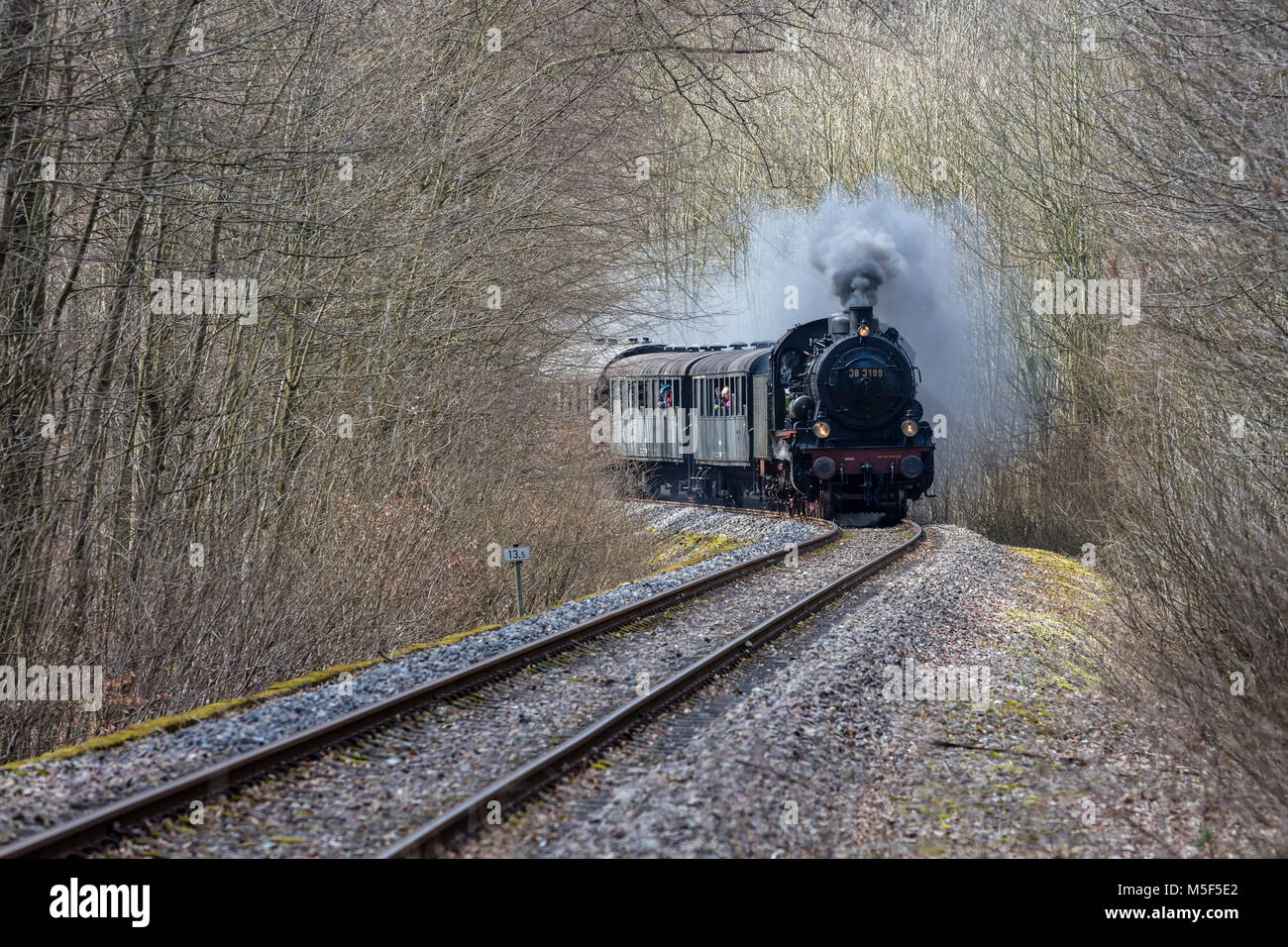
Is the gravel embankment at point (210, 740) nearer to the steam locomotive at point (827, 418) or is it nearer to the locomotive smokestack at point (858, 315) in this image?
the steam locomotive at point (827, 418)

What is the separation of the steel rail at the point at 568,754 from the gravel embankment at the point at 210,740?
1558mm

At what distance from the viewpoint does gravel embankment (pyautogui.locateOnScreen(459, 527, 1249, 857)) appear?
5.52 m

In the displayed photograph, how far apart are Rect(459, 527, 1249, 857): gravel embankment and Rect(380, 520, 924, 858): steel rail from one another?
0.11m

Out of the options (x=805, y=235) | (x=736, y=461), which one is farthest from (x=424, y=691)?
(x=805, y=235)

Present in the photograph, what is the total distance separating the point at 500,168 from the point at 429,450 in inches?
137

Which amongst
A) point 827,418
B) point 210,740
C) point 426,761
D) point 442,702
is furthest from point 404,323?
point 827,418

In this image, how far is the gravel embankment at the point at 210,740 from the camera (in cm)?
562

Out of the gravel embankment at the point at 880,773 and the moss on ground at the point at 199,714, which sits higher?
the moss on ground at the point at 199,714

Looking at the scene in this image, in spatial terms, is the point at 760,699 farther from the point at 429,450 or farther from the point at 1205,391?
the point at 429,450

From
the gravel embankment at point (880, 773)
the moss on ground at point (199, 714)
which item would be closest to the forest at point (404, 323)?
the gravel embankment at point (880, 773)

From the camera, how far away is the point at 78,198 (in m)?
7.99

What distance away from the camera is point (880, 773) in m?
6.84

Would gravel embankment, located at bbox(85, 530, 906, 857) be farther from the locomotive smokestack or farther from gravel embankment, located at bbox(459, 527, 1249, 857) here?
the locomotive smokestack

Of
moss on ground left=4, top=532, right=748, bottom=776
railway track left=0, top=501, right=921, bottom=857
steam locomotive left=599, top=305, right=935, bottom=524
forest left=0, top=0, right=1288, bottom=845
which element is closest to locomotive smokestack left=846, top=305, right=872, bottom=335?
steam locomotive left=599, top=305, right=935, bottom=524
